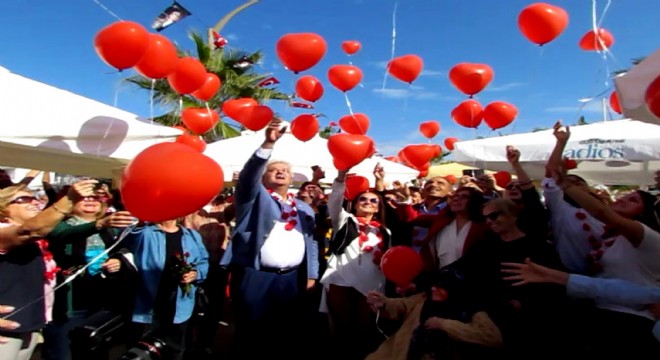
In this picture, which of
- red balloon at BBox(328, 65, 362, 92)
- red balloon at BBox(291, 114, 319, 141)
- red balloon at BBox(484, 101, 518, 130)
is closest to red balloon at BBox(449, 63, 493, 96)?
red balloon at BBox(484, 101, 518, 130)

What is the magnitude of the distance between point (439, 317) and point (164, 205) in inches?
59.9

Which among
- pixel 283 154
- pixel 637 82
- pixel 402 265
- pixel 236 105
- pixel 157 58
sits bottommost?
pixel 402 265

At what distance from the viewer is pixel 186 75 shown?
411cm

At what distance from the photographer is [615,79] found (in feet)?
8.03

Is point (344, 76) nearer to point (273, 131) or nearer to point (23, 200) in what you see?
point (273, 131)

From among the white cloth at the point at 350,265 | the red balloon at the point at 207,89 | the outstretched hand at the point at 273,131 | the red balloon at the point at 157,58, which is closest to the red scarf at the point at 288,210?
the white cloth at the point at 350,265

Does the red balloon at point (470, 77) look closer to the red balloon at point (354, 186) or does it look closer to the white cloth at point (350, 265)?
the red balloon at point (354, 186)

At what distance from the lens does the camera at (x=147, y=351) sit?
1969 millimetres

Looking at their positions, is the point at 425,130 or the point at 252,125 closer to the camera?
the point at 252,125

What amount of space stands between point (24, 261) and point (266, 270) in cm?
139

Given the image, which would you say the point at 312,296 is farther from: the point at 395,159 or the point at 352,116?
the point at 395,159

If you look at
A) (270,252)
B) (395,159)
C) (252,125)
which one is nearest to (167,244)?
(270,252)

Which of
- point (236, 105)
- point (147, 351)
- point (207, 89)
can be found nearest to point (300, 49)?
point (236, 105)

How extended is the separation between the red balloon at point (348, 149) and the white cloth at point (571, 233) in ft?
5.01
